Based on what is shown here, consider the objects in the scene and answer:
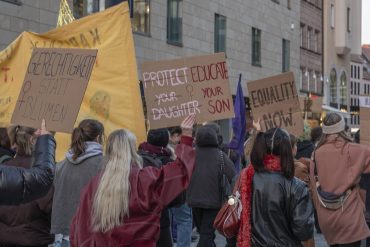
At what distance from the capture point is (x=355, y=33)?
4797 centimetres

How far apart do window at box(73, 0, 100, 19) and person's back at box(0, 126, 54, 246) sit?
1349 cm

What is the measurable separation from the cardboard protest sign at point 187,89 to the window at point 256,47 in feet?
76.4

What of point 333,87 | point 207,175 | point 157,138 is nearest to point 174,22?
point 207,175

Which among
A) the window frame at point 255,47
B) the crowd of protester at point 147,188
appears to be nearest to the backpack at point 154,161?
the crowd of protester at point 147,188

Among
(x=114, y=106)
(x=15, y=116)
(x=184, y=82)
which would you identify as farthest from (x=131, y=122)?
(x=15, y=116)

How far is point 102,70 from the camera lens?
7211 millimetres

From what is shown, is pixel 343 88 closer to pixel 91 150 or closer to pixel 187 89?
pixel 187 89

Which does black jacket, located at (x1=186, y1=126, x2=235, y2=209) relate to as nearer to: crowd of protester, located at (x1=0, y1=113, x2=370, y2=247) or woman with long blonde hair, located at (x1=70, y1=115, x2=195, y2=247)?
crowd of protester, located at (x1=0, y1=113, x2=370, y2=247)

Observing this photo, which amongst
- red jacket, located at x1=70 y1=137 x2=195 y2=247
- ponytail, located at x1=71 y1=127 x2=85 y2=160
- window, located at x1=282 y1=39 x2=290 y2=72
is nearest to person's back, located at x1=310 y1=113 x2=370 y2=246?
ponytail, located at x1=71 y1=127 x2=85 y2=160

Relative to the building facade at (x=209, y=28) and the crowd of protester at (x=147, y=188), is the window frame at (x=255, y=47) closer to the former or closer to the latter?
the building facade at (x=209, y=28)

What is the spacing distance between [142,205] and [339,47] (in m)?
41.7

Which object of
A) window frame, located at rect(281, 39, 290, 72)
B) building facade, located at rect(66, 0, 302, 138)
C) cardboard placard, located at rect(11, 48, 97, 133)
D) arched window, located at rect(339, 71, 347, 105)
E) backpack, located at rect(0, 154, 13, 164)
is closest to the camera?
cardboard placard, located at rect(11, 48, 97, 133)

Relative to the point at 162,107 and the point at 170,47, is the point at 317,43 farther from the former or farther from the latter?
the point at 162,107

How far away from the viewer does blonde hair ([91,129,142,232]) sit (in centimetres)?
448
